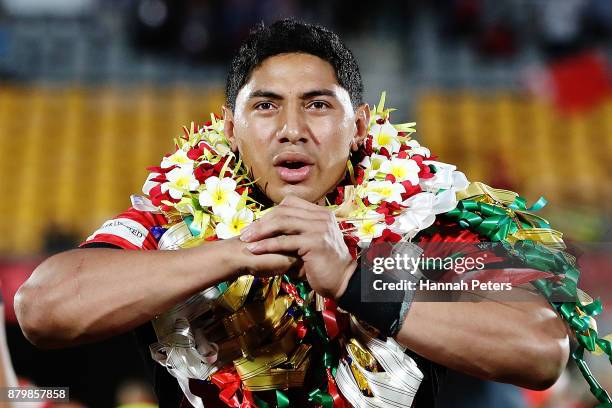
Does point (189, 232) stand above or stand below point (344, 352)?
above

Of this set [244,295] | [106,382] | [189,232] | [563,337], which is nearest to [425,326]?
[563,337]

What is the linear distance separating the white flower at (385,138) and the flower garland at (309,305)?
0.19 m

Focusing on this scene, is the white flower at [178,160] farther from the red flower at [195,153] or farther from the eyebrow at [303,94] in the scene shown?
the eyebrow at [303,94]

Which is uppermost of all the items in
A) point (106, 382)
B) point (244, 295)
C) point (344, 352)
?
point (244, 295)

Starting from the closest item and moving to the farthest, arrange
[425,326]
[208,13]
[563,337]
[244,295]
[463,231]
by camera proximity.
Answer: [425,326]
[563,337]
[244,295]
[463,231]
[208,13]

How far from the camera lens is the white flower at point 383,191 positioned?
2.74 meters

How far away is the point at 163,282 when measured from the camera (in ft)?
7.27

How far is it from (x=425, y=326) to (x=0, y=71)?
9.78m

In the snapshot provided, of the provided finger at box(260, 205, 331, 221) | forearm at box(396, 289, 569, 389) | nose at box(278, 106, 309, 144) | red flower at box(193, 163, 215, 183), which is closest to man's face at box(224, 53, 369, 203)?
nose at box(278, 106, 309, 144)

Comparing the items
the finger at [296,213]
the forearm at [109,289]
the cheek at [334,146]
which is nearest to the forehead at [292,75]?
the cheek at [334,146]

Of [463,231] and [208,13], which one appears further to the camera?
[208,13]

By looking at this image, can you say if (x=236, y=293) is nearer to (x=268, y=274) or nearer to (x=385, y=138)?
(x=268, y=274)

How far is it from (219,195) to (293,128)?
0.28m

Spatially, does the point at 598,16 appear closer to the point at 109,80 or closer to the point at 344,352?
the point at 109,80
